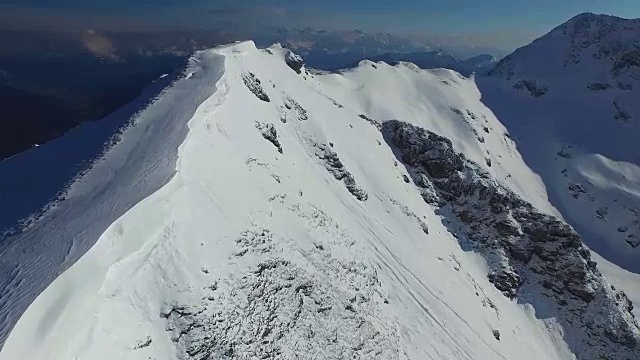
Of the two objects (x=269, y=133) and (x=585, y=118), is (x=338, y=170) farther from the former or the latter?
(x=585, y=118)

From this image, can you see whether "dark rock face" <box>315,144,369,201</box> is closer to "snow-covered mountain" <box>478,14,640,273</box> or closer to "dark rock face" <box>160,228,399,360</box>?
"dark rock face" <box>160,228,399,360</box>

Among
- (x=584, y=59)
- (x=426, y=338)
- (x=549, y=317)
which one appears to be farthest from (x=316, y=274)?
(x=584, y=59)

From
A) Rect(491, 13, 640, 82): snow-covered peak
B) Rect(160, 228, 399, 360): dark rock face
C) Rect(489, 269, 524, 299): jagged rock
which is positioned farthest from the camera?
Rect(491, 13, 640, 82): snow-covered peak

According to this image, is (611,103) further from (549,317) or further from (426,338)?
(426,338)

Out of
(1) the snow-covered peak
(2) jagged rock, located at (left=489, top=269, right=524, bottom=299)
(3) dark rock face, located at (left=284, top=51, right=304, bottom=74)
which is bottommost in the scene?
(2) jagged rock, located at (left=489, top=269, right=524, bottom=299)

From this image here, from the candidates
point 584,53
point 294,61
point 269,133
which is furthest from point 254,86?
point 584,53

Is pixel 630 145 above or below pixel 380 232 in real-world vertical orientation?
below

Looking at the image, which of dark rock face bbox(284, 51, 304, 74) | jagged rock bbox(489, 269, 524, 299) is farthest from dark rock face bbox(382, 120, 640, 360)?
dark rock face bbox(284, 51, 304, 74)
